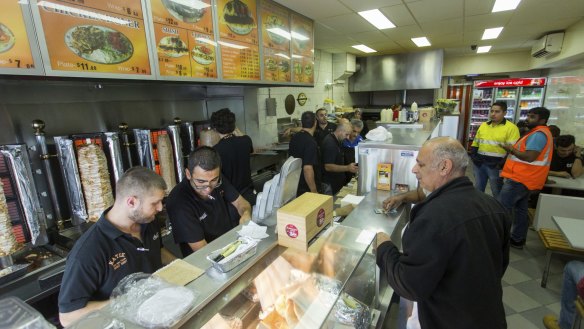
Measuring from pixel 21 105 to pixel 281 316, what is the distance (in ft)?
6.86

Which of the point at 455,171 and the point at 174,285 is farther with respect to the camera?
the point at 455,171

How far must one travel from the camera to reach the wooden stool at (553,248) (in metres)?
2.82

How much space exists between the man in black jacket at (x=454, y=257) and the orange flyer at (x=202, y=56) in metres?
2.01

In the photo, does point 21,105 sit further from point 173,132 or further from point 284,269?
point 284,269

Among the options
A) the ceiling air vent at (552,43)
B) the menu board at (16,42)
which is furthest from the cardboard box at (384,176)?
the ceiling air vent at (552,43)

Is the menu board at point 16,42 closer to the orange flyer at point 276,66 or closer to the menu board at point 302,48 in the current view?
the orange flyer at point 276,66

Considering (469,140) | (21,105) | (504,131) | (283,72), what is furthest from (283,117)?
(469,140)

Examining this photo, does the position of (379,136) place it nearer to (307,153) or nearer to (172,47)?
(307,153)

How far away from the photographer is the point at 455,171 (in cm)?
137

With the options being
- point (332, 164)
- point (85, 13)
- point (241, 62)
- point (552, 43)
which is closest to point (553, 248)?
point (332, 164)

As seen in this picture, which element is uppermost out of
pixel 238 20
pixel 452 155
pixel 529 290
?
pixel 238 20

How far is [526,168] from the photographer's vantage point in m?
3.49

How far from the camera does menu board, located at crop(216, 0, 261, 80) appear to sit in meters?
2.68

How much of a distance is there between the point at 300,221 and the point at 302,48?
3.29 meters
